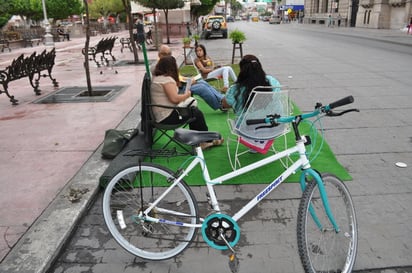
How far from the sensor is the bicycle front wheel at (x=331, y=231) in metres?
2.54

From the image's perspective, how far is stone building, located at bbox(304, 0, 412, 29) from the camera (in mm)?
35406

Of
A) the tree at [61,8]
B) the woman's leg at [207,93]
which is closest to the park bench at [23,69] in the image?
the woman's leg at [207,93]

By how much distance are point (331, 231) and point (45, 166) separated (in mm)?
3655

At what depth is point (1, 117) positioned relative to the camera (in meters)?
7.18

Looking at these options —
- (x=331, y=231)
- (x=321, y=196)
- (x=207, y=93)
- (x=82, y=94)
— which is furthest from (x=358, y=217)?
(x=82, y=94)

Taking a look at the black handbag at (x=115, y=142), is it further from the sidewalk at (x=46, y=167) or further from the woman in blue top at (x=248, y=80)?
the woman in blue top at (x=248, y=80)

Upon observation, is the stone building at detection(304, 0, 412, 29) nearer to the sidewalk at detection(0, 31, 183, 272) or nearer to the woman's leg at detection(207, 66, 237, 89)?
the woman's leg at detection(207, 66, 237, 89)

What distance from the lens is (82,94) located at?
29.8ft

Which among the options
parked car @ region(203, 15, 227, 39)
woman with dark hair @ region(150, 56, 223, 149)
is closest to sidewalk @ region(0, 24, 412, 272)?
woman with dark hair @ region(150, 56, 223, 149)

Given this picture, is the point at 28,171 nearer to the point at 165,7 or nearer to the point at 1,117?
the point at 1,117

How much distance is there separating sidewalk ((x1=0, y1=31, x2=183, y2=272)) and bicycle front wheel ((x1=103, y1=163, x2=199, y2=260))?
0.65 metres

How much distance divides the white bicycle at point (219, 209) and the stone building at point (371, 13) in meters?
33.3

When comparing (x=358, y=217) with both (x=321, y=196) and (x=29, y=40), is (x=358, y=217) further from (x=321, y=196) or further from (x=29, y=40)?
(x=29, y=40)

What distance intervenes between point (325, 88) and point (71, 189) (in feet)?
22.4
